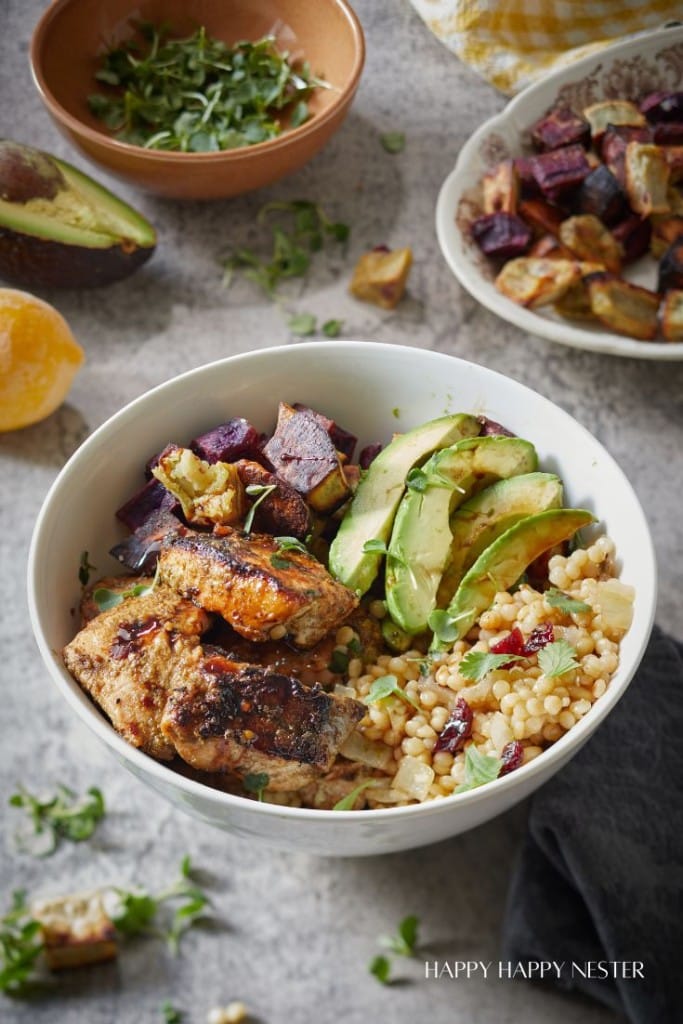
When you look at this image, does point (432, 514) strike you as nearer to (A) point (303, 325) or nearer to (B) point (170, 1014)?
(B) point (170, 1014)

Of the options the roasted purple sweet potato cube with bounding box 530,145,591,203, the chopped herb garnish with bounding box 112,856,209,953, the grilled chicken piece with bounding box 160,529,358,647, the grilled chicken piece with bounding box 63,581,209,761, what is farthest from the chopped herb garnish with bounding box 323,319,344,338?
the chopped herb garnish with bounding box 112,856,209,953

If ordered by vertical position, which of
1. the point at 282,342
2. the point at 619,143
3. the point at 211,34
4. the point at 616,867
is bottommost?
the point at 616,867

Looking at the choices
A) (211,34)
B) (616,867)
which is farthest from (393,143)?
(616,867)

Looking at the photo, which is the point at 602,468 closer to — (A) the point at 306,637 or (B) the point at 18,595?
(A) the point at 306,637

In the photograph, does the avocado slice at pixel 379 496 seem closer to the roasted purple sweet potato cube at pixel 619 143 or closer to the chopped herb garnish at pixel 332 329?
the chopped herb garnish at pixel 332 329

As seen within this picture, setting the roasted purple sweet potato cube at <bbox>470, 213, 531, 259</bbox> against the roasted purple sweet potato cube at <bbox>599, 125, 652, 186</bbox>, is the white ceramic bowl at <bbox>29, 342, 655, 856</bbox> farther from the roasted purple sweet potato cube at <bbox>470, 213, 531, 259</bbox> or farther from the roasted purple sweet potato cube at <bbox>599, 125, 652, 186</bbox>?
the roasted purple sweet potato cube at <bbox>599, 125, 652, 186</bbox>

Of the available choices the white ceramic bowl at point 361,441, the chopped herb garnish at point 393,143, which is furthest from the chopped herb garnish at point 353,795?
the chopped herb garnish at point 393,143
